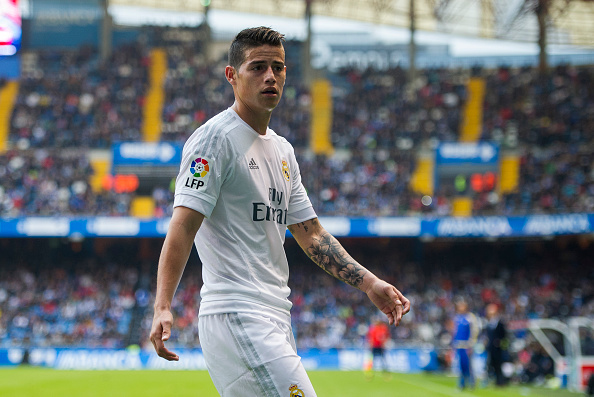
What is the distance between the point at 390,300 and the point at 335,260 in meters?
0.41

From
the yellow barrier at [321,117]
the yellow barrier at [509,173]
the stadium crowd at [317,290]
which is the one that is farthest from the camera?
the yellow barrier at [321,117]

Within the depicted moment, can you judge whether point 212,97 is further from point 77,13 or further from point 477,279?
point 477,279

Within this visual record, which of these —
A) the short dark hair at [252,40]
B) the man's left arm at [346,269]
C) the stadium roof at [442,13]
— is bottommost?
the man's left arm at [346,269]

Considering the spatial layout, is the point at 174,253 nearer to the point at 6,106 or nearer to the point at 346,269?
the point at 346,269

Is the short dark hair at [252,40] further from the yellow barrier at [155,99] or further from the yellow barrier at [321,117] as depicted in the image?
the yellow barrier at [155,99]

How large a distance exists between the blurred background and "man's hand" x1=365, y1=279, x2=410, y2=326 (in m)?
17.2

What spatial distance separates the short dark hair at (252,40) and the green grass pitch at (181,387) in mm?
10216

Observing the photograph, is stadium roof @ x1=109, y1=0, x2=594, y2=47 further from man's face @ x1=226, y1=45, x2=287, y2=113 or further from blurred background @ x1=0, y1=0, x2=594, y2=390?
man's face @ x1=226, y1=45, x2=287, y2=113

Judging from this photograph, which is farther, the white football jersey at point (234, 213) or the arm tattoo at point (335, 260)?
the arm tattoo at point (335, 260)

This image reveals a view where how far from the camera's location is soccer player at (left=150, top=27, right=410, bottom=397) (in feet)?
10.1

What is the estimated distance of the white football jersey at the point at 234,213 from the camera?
10.4 feet

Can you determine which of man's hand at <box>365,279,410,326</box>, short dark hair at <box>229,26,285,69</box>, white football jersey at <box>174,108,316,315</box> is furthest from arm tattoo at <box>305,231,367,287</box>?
short dark hair at <box>229,26,285,69</box>

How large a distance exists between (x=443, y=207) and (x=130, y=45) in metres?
20.7

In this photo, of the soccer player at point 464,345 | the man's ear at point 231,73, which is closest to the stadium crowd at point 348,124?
the soccer player at point 464,345
